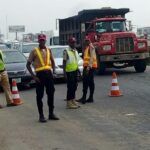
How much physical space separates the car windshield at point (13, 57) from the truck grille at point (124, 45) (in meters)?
5.02

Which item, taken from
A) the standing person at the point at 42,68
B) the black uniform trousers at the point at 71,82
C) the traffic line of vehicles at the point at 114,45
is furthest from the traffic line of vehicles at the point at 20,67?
the standing person at the point at 42,68

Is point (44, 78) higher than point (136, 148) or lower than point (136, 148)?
higher

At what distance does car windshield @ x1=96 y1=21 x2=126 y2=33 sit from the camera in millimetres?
24438

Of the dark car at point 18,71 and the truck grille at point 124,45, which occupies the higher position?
the truck grille at point 124,45

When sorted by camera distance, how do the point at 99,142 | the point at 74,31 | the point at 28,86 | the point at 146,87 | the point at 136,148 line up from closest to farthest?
1. the point at 136,148
2. the point at 99,142
3. the point at 146,87
4. the point at 28,86
5. the point at 74,31

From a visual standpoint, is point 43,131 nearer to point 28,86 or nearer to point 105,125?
point 105,125

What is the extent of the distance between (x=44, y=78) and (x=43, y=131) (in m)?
1.42

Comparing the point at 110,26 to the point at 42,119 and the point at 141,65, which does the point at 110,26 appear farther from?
the point at 42,119

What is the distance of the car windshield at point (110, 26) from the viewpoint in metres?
24.4

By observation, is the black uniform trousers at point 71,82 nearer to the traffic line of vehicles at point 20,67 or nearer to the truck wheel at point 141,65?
the traffic line of vehicles at point 20,67

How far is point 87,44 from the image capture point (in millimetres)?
13984

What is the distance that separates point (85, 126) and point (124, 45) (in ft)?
43.6

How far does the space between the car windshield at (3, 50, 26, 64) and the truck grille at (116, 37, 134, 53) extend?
16.5 ft

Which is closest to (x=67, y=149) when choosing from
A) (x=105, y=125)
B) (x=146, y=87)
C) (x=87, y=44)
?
(x=105, y=125)
